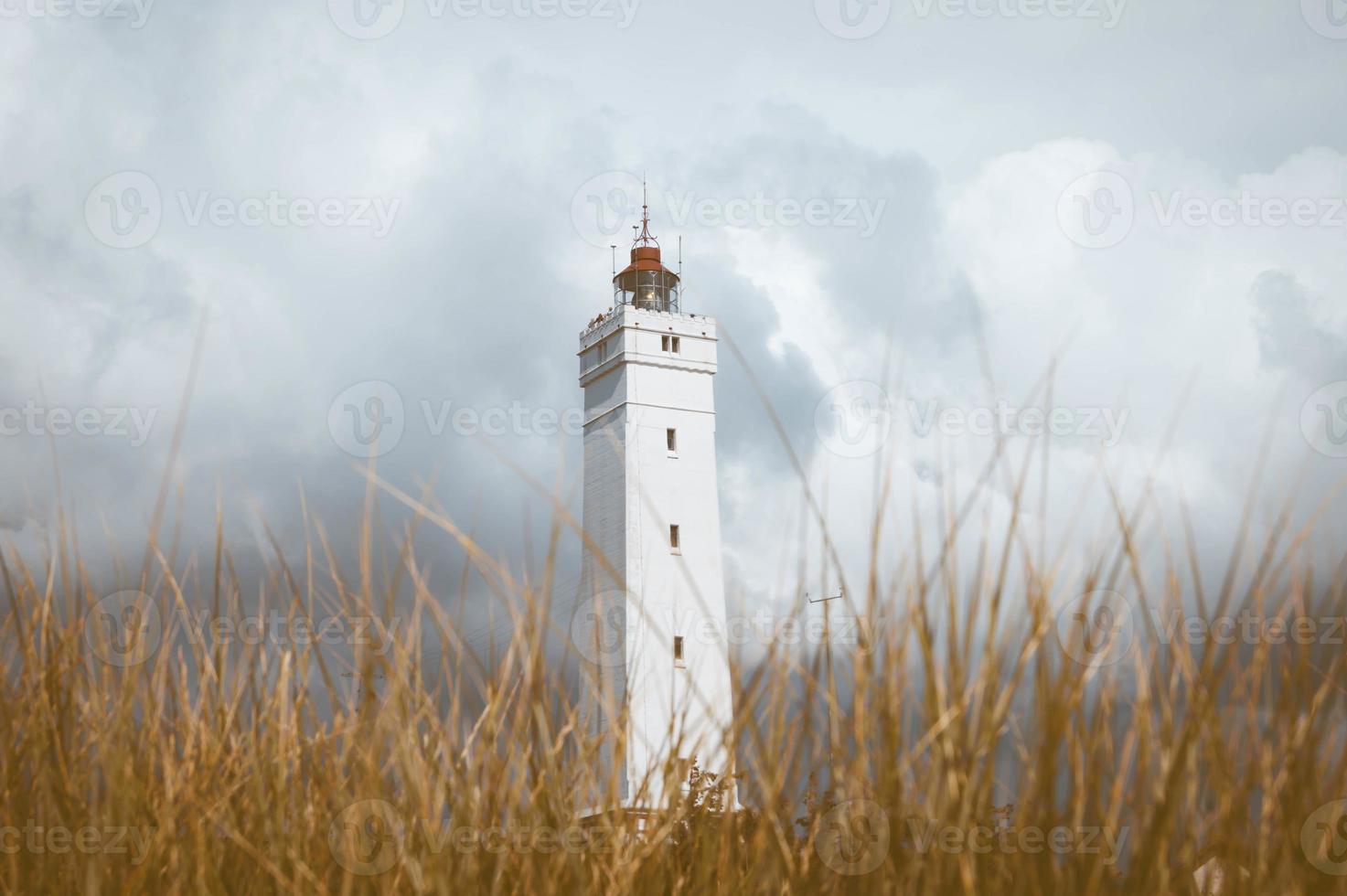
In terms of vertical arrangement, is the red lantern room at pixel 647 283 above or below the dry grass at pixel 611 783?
above

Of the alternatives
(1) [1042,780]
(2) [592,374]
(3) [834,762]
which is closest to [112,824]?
(3) [834,762]

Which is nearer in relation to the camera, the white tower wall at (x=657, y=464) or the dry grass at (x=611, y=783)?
the dry grass at (x=611, y=783)

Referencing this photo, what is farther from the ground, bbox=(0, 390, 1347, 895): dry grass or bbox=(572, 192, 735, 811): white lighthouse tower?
bbox=(572, 192, 735, 811): white lighthouse tower

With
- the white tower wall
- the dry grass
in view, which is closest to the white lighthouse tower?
the white tower wall

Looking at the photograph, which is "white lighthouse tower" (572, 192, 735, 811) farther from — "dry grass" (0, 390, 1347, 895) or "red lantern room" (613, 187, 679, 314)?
"dry grass" (0, 390, 1347, 895)

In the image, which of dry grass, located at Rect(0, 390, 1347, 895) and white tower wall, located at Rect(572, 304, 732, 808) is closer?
dry grass, located at Rect(0, 390, 1347, 895)

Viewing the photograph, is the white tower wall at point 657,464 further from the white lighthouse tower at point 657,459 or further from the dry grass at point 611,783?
the dry grass at point 611,783

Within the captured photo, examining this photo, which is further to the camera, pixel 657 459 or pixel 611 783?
pixel 657 459

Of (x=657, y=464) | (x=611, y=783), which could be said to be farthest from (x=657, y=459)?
(x=611, y=783)

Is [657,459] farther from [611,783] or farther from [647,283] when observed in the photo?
[611,783]

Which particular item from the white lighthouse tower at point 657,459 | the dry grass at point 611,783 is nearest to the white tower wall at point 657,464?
the white lighthouse tower at point 657,459

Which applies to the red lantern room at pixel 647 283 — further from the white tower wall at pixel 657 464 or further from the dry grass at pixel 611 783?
the dry grass at pixel 611 783

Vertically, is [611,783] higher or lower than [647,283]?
lower

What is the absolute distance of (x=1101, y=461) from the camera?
6.70 feet
